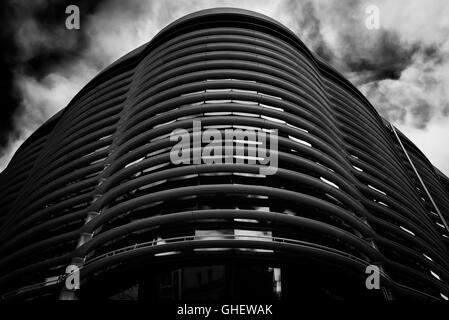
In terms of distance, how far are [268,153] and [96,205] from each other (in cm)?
933

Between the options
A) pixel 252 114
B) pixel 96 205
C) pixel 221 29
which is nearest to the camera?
pixel 96 205

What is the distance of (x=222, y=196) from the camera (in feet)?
65.2

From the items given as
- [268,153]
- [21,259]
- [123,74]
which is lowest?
[21,259]

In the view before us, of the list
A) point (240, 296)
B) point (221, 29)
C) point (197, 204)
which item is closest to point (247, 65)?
point (221, 29)

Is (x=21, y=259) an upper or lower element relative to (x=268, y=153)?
lower

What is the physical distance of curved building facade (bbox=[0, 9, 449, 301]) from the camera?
1772cm

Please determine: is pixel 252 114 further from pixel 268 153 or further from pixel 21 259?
pixel 21 259

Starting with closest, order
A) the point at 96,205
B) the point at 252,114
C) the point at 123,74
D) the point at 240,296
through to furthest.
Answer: the point at 240,296, the point at 96,205, the point at 252,114, the point at 123,74

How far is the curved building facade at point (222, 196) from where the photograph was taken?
17.7m
